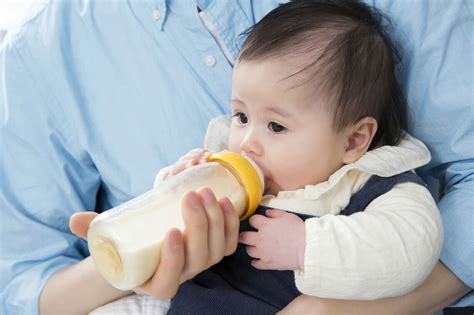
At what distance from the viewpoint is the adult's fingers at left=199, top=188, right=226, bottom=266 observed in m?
0.86

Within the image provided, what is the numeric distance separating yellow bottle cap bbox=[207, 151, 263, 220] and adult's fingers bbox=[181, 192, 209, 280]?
0.12 metres

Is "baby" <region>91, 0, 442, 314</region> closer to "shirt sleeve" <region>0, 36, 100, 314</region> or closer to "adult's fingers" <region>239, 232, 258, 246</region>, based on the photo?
"adult's fingers" <region>239, 232, 258, 246</region>

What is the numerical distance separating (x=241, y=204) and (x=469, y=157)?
49cm

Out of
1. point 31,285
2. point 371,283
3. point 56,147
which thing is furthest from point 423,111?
point 31,285

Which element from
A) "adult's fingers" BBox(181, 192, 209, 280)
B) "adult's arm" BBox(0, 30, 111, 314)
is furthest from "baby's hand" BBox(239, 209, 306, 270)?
"adult's arm" BBox(0, 30, 111, 314)

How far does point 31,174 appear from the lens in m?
1.32

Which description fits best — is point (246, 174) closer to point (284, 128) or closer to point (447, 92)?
point (284, 128)

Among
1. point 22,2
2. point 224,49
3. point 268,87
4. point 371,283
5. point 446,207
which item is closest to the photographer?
point 371,283

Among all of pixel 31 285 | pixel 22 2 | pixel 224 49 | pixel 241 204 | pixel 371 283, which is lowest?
pixel 31 285

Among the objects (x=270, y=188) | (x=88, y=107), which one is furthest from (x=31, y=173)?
(x=270, y=188)

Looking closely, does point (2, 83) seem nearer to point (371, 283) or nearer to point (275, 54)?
point (275, 54)

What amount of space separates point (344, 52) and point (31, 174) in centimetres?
74

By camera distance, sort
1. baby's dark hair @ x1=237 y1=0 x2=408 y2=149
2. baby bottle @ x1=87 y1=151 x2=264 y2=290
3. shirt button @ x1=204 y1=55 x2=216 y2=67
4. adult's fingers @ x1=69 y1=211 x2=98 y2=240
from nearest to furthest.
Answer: baby bottle @ x1=87 y1=151 x2=264 y2=290
adult's fingers @ x1=69 y1=211 x2=98 y2=240
baby's dark hair @ x1=237 y1=0 x2=408 y2=149
shirt button @ x1=204 y1=55 x2=216 y2=67

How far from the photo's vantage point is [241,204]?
96 cm
